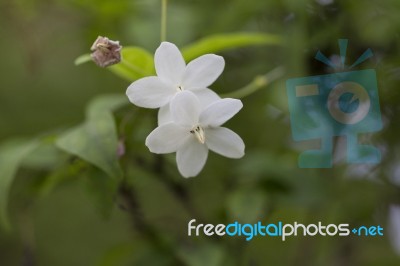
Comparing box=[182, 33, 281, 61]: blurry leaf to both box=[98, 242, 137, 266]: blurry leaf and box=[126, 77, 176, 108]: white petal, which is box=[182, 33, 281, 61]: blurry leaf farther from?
box=[98, 242, 137, 266]: blurry leaf

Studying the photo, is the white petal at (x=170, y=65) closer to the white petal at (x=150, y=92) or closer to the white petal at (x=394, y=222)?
the white petal at (x=150, y=92)

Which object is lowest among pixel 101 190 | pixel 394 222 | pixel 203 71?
pixel 394 222

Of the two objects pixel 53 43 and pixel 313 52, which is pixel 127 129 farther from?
pixel 53 43

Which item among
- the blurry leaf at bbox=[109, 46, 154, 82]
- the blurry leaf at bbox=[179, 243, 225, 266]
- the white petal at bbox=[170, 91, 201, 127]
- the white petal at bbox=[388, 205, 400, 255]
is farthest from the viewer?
the white petal at bbox=[388, 205, 400, 255]

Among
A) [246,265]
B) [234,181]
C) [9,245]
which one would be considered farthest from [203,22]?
[9,245]

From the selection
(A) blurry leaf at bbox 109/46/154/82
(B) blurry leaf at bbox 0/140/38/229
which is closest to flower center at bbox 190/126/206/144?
(A) blurry leaf at bbox 109/46/154/82

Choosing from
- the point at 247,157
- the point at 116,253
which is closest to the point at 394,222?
the point at 247,157

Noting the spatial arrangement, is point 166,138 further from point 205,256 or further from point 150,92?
point 205,256
